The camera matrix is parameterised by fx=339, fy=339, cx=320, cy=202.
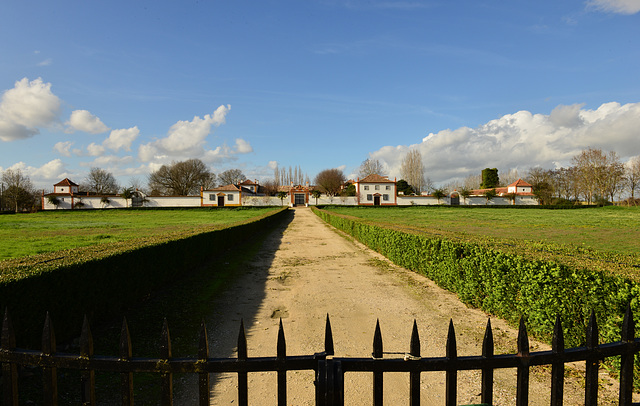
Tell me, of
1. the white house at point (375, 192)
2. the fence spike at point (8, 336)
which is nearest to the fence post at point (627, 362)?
the fence spike at point (8, 336)

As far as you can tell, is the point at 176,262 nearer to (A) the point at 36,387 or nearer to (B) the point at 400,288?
(A) the point at 36,387

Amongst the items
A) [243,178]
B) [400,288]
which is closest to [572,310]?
[400,288]

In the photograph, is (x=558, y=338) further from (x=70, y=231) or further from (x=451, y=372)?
(x=70, y=231)

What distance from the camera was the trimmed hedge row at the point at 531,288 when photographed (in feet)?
12.9

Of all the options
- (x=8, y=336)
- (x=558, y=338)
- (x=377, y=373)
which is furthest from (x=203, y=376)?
(x=558, y=338)

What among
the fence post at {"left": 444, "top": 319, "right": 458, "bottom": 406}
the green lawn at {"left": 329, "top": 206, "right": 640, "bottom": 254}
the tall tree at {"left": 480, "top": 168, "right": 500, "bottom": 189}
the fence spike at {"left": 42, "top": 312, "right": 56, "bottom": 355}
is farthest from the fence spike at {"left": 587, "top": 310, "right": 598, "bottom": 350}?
the tall tree at {"left": 480, "top": 168, "right": 500, "bottom": 189}

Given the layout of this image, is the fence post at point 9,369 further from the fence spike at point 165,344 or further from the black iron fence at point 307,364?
the fence spike at point 165,344

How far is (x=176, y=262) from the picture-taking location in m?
8.54

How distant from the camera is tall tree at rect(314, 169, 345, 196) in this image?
84.0 meters

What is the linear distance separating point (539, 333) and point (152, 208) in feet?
212

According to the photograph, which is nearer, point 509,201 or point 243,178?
point 509,201

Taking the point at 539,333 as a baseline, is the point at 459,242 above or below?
above

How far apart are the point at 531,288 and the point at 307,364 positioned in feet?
15.0

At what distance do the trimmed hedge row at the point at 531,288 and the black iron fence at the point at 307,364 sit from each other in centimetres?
168
